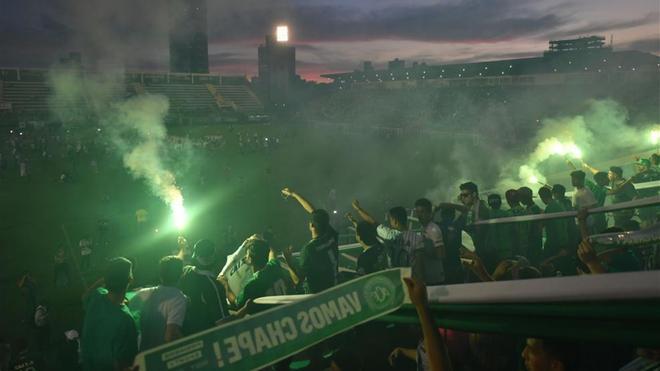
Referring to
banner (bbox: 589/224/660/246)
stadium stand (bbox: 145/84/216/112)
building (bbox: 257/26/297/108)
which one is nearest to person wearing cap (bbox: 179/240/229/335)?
banner (bbox: 589/224/660/246)

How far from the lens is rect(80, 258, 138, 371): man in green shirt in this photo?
9.52 ft

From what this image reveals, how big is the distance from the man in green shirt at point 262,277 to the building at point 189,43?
114 meters

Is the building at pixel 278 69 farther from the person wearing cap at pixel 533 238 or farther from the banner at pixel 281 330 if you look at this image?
the banner at pixel 281 330

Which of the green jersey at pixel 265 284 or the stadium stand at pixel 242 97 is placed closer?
the green jersey at pixel 265 284

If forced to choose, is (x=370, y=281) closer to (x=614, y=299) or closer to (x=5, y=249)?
(x=614, y=299)

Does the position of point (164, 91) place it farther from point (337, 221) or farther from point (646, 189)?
point (646, 189)

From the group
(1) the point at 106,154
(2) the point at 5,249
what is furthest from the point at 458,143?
(2) the point at 5,249

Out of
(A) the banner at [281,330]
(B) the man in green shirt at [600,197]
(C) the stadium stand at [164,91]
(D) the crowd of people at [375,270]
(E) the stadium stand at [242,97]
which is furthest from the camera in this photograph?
(E) the stadium stand at [242,97]

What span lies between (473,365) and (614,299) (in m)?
1.57

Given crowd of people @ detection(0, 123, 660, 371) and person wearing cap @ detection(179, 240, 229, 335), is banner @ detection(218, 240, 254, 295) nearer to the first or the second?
crowd of people @ detection(0, 123, 660, 371)

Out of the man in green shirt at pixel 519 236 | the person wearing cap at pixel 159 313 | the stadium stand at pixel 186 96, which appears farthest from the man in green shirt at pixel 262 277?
the stadium stand at pixel 186 96

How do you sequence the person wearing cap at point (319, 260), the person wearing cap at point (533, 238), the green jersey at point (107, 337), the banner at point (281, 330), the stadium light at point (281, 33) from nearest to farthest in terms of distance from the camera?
the banner at point (281, 330)
the green jersey at point (107, 337)
the person wearing cap at point (319, 260)
the person wearing cap at point (533, 238)
the stadium light at point (281, 33)

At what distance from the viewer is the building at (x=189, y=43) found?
110m

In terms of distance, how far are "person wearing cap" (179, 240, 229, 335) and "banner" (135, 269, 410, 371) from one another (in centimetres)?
212
